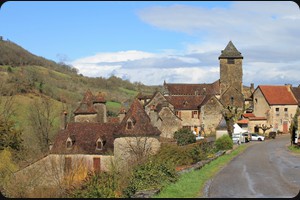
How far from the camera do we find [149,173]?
52.2 feet

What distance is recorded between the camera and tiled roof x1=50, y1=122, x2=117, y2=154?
37656 millimetres

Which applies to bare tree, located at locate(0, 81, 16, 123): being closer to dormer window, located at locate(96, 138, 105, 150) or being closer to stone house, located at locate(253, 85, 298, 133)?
dormer window, located at locate(96, 138, 105, 150)

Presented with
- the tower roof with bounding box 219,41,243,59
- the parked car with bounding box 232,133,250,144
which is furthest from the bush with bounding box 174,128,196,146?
the tower roof with bounding box 219,41,243,59

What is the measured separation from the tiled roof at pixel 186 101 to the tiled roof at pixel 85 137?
2370 cm

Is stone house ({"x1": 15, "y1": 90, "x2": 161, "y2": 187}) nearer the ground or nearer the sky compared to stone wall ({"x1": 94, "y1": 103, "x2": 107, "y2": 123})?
nearer the ground

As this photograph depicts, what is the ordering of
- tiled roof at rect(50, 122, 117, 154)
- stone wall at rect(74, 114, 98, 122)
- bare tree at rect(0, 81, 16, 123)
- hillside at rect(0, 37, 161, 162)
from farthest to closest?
1. hillside at rect(0, 37, 161, 162)
2. stone wall at rect(74, 114, 98, 122)
3. bare tree at rect(0, 81, 16, 123)
4. tiled roof at rect(50, 122, 117, 154)

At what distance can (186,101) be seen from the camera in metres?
63.9

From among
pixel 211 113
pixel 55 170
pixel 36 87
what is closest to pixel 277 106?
pixel 211 113

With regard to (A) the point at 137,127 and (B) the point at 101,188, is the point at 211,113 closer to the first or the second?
(A) the point at 137,127

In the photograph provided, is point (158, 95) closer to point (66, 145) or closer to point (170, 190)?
point (66, 145)

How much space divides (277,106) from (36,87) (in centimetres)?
3565

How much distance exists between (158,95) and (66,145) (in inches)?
909

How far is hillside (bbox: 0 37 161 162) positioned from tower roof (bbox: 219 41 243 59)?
12.7 meters

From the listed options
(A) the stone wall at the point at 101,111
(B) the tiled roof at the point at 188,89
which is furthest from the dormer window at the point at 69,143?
(B) the tiled roof at the point at 188,89
